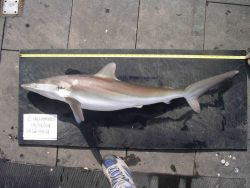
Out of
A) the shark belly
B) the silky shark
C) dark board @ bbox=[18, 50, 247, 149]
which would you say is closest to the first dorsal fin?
the silky shark

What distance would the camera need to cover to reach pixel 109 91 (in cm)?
472

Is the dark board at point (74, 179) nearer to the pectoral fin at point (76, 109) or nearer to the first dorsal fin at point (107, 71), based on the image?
the pectoral fin at point (76, 109)

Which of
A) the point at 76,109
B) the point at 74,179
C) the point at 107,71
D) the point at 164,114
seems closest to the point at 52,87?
the point at 76,109

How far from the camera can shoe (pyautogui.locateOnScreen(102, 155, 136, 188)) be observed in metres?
5.00

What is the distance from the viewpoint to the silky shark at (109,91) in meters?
4.72

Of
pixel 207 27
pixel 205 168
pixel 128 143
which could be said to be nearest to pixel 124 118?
pixel 128 143

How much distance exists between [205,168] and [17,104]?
9.28 feet

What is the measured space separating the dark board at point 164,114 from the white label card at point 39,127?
2.5 inches

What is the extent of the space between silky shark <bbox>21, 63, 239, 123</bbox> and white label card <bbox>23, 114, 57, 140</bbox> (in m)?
0.61

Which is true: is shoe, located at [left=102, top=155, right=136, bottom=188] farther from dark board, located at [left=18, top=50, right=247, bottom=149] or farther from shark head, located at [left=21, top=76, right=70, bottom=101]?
shark head, located at [left=21, top=76, right=70, bottom=101]

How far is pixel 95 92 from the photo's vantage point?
4.72 meters

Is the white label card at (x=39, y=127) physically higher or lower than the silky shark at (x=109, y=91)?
lower

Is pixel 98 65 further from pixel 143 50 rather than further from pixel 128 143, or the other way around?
pixel 128 143

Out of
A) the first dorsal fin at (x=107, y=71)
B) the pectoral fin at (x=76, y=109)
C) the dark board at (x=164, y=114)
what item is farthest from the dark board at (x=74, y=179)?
the first dorsal fin at (x=107, y=71)
